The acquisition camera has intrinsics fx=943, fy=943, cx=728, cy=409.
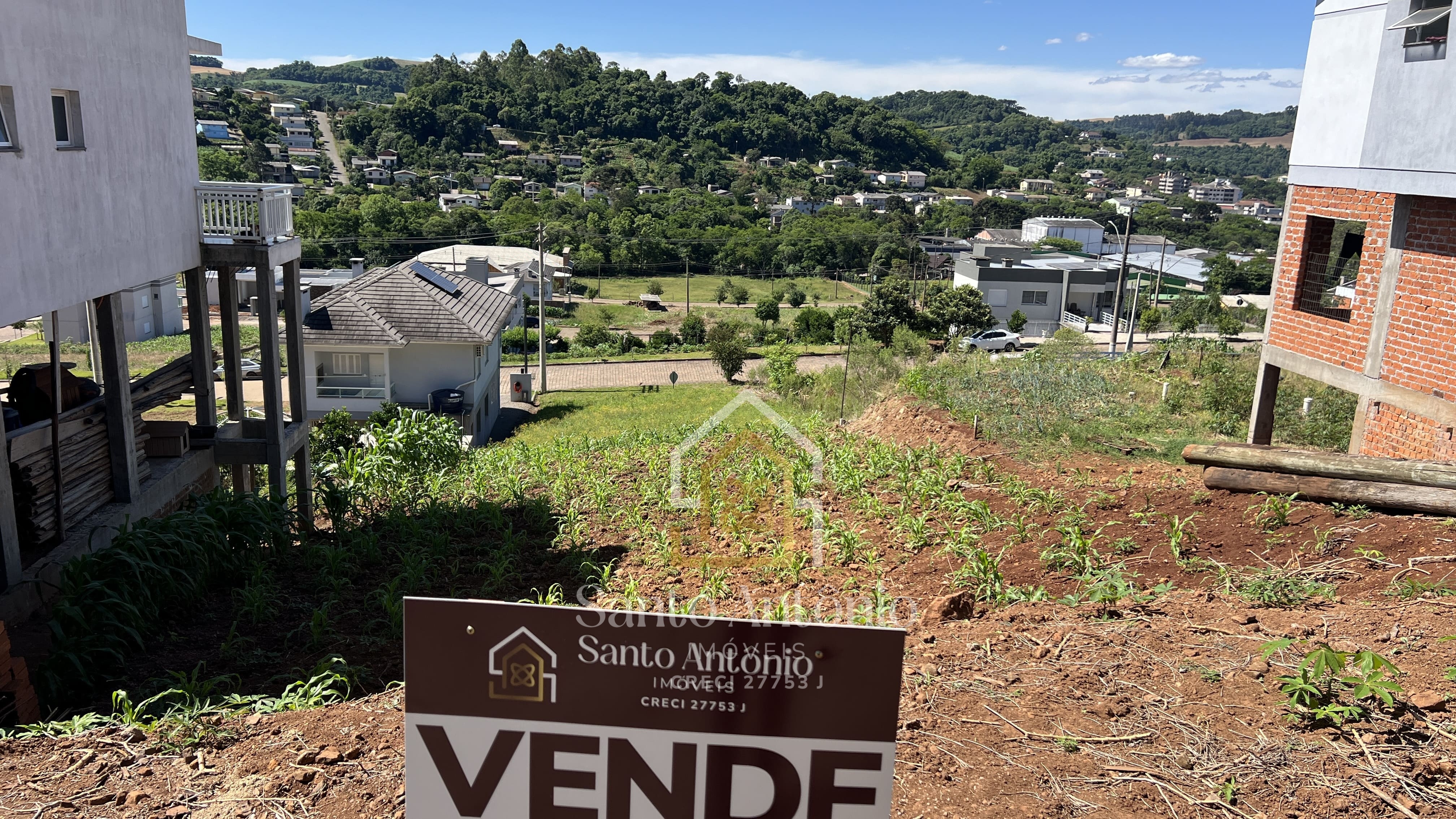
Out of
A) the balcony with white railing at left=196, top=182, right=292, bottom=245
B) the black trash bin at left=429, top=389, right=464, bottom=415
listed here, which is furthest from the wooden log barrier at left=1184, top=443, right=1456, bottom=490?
the black trash bin at left=429, top=389, right=464, bottom=415

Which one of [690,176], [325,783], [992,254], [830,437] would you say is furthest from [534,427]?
[690,176]

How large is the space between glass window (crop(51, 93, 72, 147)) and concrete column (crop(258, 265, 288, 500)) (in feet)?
9.67

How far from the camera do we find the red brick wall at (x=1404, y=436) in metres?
9.56

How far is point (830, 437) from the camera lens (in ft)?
40.3

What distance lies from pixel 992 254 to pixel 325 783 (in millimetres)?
61901

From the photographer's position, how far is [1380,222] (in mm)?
10617

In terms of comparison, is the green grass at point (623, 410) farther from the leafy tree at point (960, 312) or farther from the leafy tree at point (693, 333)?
the leafy tree at point (960, 312)

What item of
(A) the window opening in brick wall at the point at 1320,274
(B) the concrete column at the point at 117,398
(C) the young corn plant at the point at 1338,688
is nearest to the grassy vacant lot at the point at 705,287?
(A) the window opening in brick wall at the point at 1320,274

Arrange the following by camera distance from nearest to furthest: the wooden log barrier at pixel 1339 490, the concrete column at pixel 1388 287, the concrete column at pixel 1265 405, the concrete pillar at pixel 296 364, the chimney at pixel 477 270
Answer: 1. the wooden log barrier at pixel 1339 490
2. the concrete column at pixel 1388 287
3. the concrete column at pixel 1265 405
4. the concrete pillar at pixel 296 364
5. the chimney at pixel 477 270

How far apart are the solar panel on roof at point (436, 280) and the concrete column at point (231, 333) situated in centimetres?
1797

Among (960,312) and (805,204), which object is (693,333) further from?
(805,204)

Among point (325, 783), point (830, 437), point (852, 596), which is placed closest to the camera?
point (325, 783)

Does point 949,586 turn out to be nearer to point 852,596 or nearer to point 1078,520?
point 852,596

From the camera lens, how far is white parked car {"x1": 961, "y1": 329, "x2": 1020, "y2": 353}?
140 feet
